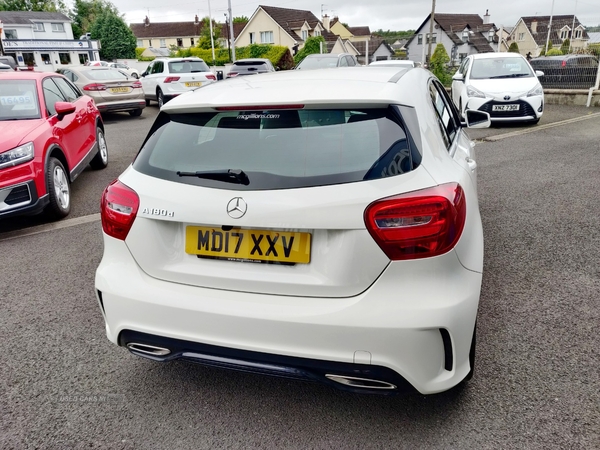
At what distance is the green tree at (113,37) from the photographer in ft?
218

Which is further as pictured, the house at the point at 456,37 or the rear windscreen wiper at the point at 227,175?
the house at the point at 456,37

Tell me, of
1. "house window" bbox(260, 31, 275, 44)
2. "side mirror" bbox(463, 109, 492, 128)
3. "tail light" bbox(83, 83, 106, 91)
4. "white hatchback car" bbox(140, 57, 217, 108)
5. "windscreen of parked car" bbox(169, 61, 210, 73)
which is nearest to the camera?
"side mirror" bbox(463, 109, 492, 128)

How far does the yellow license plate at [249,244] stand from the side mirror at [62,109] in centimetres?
454

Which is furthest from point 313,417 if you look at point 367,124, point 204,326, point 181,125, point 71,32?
point 71,32

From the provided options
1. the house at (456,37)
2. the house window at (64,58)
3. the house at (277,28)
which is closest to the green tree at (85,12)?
the house window at (64,58)

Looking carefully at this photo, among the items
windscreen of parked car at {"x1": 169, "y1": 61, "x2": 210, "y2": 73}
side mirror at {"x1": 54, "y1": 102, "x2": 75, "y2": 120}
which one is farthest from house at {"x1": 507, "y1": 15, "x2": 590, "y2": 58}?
side mirror at {"x1": 54, "y1": 102, "x2": 75, "y2": 120}

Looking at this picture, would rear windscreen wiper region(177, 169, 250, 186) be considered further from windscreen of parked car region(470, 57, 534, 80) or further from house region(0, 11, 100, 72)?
house region(0, 11, 100, 72)

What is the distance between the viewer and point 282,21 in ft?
198

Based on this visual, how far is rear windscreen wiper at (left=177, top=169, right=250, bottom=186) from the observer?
2.08m

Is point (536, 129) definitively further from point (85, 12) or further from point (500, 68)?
point (85, 12)

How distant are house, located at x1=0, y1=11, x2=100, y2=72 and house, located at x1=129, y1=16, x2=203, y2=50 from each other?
1640 centimetres

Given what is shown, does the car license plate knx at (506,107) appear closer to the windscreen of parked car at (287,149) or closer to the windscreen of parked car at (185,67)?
the windscreen of parked car at (185,67)

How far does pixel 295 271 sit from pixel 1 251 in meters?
4.00

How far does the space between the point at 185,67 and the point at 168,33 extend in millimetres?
84821
